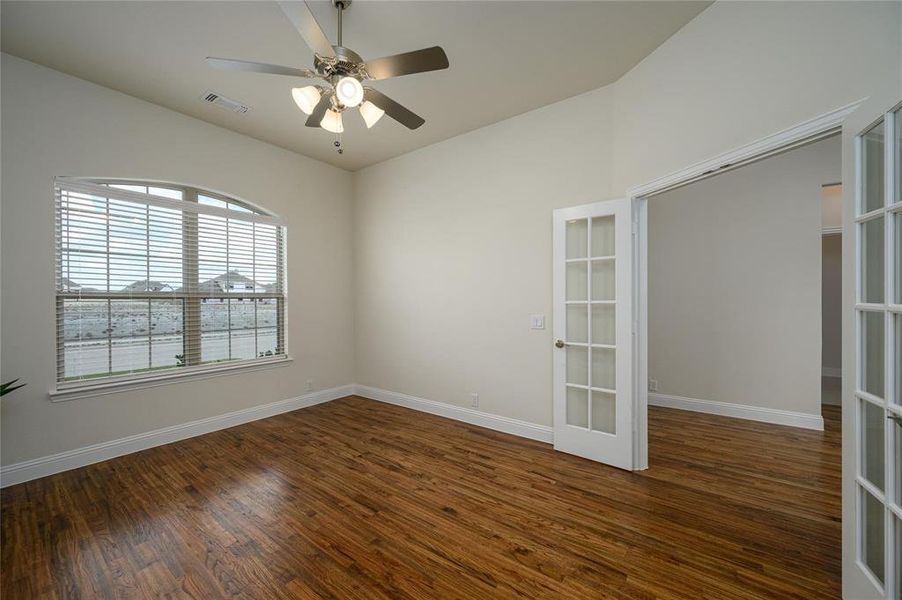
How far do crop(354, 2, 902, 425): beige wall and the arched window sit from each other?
138cm

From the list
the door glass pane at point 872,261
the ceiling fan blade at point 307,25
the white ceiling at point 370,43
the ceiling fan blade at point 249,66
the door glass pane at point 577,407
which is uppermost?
the white ceiling at point 370,43

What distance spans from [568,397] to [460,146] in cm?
296

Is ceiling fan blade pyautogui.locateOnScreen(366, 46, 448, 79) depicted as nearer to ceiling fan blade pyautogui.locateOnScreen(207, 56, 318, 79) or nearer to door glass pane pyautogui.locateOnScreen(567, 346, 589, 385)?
ceiling fan blade pyautogui.locateOnScreen(207, 56, 318, 79)

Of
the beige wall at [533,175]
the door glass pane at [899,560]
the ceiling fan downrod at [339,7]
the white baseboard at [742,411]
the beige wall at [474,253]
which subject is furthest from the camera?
the white baseboard at [742,411]

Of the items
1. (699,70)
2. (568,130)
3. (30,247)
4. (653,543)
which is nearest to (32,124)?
(30,247)

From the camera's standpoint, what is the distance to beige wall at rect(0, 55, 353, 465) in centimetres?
266

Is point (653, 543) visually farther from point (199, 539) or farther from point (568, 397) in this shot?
point (199, 539)

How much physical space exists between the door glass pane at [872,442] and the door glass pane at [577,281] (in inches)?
71.4

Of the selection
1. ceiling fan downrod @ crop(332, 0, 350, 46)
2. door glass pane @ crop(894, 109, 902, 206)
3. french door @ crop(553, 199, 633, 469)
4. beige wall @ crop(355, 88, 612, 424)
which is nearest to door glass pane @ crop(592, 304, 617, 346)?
french door @ crop(553, 199, 633, 469)

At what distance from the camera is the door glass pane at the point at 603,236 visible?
2979 mm

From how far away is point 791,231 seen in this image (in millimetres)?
3771

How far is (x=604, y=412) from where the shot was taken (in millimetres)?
3002

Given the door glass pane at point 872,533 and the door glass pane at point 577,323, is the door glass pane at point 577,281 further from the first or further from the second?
the door glass pane at point 872,533

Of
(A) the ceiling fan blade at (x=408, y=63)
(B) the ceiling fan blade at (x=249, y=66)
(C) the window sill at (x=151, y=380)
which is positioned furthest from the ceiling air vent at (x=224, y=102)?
(C) the window sill at (x=151, y=380)
